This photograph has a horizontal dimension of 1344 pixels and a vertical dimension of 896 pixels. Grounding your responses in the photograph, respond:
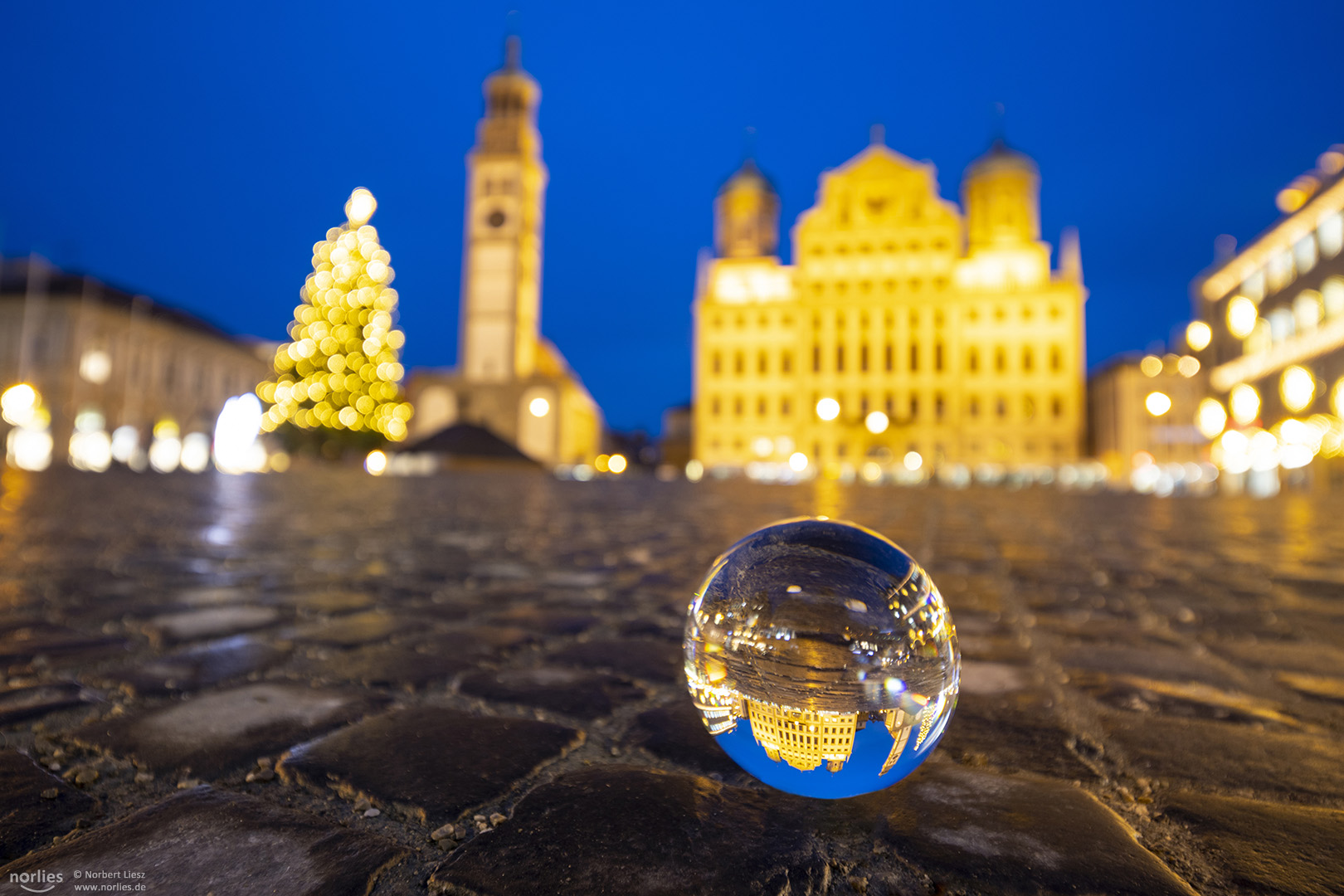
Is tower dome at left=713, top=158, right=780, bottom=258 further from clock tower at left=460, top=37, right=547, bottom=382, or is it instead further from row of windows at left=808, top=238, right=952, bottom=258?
clock tower at left=460, top=37, right=547, bottom=382

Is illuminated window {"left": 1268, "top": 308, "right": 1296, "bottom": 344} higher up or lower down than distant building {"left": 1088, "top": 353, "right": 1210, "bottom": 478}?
higher up

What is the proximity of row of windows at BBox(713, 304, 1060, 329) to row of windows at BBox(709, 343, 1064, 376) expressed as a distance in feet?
5.31

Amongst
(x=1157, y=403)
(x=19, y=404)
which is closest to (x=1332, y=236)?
(x=1157, y=403)

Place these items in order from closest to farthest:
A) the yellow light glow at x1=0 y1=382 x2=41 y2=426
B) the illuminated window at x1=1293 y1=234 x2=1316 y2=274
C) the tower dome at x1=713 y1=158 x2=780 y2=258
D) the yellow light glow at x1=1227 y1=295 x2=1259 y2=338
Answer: the yellow light glow at x1=0 y1=382 x2=41 y2=426
the illuminated window at x1=1293 y1=234 x2=1316 y2=274
the yellow light glow at x1=1227 y1=295 x2=1259 y2=338
the tower dome at x1=713 y1=158 x2=780 y2=258

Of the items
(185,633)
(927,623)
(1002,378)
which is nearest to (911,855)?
(927,623)

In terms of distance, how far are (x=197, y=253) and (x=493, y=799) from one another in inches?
5832

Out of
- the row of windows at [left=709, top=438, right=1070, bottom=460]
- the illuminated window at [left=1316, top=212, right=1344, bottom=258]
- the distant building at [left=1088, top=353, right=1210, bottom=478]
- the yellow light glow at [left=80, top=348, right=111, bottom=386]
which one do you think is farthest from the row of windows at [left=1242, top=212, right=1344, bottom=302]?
the yellow light glow at [left=80, top=348, right=111, bottom=386]

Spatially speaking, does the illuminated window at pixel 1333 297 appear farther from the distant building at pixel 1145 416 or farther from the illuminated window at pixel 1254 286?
the distant building at pixel 1145 416

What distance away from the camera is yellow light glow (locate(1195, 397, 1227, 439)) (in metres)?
37.9

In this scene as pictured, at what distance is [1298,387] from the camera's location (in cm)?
2948

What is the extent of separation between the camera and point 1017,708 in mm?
1375

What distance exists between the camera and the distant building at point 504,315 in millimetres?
49062

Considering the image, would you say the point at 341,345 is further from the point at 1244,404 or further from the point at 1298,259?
the point at 1244,404

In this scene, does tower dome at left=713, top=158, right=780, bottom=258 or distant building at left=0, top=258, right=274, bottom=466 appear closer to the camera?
distant building at left=0, top=258, right=274, bottom=466
